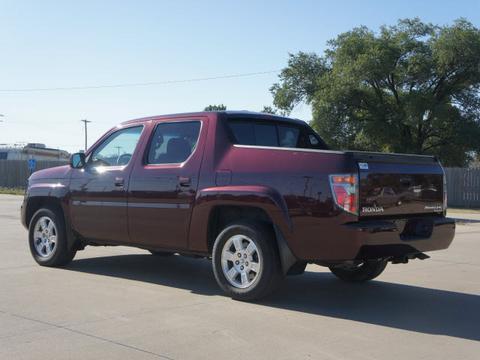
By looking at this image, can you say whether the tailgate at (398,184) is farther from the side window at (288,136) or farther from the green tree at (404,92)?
the green tree at (404,92)

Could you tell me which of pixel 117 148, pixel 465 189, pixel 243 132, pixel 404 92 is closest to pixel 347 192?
pixel 243 132

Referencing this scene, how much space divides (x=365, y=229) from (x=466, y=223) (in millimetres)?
14762

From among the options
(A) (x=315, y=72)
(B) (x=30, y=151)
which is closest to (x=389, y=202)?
(A) (x=315, y=72)

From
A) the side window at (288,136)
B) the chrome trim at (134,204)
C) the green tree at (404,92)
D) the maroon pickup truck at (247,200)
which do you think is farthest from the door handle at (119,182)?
the green tree at (404,92)

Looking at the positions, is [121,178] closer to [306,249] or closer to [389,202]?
[306,249]

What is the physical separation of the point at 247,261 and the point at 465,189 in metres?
26.1

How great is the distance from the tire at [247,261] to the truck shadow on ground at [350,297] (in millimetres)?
241

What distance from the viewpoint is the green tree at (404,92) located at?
34.6 m

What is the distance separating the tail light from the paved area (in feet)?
3.51

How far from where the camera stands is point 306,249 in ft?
19.7

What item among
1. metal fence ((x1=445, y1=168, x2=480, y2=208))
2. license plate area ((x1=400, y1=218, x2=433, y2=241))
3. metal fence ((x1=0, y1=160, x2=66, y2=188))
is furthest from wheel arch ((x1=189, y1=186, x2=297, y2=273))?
metal fence ((x1=0, y1=160, x2=66, y2=188))

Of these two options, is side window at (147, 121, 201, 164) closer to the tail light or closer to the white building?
the tail light

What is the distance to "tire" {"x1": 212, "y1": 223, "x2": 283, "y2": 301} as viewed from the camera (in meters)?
6.25

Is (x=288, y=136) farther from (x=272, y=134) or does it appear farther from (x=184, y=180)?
(x=184, y=180)
